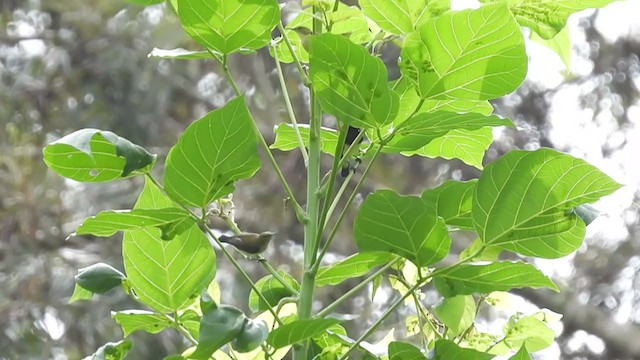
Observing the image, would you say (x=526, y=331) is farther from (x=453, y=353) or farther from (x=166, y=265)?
(x=166, y=265)

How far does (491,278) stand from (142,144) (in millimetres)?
2953

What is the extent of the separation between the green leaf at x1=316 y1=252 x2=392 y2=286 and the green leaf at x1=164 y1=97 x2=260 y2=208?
8 centimetres

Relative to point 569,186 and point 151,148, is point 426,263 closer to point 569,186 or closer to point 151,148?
point 569,186

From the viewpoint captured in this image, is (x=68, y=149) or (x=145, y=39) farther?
(x=145, y=39)

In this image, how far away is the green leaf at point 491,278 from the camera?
495 millimetres

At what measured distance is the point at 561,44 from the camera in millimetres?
581

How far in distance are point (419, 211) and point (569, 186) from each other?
81 mm

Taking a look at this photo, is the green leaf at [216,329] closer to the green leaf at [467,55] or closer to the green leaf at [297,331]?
the green leaf at [297,331]

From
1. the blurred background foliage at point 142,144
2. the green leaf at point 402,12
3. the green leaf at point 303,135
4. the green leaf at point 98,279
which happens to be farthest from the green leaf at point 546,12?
the blurred background foliage at point 142,144

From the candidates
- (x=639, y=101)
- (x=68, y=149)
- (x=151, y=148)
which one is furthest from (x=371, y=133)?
(x=639, y=101)

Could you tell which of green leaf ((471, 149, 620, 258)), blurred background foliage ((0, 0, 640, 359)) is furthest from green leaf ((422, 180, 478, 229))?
blurred background foliage ((0, 0, 640, 359))

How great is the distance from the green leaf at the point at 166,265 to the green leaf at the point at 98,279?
0.01m

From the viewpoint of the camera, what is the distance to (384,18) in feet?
1.62

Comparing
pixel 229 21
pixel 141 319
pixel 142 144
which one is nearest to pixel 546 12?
pixel 229 21
